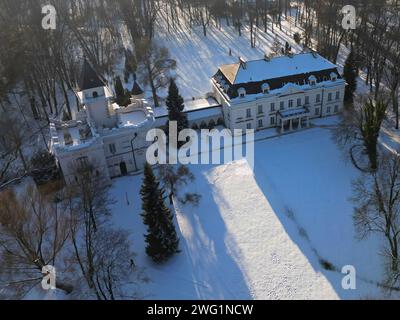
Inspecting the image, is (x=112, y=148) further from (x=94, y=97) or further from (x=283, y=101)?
(x=283, y=101)

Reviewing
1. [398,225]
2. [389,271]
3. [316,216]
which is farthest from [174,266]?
[398,225]

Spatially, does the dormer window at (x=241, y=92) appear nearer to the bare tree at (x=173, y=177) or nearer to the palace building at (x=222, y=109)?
the palace building at (x=222, y=109)

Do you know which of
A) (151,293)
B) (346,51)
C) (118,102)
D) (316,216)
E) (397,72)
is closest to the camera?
(151,293)

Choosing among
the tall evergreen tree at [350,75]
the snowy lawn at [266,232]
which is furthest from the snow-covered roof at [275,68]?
the snowy lawn at [266,232]

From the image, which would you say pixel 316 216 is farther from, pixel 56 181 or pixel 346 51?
pixel 346 51

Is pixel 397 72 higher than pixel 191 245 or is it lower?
higher

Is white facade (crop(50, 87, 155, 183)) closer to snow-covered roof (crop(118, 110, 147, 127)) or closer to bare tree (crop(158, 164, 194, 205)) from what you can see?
snow-covered roof (crop(118, 110, 147, 127))

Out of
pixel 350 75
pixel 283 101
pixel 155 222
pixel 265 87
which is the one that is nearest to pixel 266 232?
pixel 155 222

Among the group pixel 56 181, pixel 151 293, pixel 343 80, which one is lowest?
pixel 151 293
